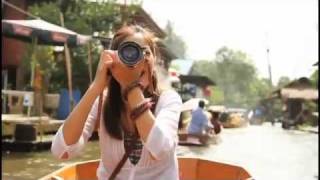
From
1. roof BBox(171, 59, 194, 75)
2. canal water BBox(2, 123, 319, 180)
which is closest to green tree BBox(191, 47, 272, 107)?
roof BBox(171, 59, 194, 75)

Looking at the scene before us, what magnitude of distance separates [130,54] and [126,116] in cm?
31

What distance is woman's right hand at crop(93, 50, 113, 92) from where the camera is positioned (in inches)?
84.7

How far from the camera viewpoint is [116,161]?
2307mm

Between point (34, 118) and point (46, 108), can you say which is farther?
point (46, 108)

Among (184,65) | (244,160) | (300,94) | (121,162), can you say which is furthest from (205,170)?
(184,65)

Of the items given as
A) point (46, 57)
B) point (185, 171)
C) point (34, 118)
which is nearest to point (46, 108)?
point (46, 57)

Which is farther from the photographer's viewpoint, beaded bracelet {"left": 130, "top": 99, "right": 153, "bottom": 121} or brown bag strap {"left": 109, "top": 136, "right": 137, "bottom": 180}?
brown bag strap {"left": 109, "top": 136, "right": 137, "bottom": 180}

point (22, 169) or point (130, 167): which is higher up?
point (130, 167)

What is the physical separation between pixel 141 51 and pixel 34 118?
38.3 feet

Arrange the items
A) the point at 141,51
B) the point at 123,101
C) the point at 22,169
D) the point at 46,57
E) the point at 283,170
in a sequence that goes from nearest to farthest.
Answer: the point at 141,51, the point at 123,101, the point at 22,169, the point at 283,170, the point at 46,57

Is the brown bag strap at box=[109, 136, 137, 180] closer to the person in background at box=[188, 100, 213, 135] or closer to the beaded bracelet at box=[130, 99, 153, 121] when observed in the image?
the beaded bracelet at box=[130, 99, 153, 121]

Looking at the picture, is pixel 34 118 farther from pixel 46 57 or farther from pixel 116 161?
pixel 116 161

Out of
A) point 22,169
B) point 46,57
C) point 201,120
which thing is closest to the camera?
point 22,169

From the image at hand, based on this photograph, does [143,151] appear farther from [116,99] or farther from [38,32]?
[38,32]
